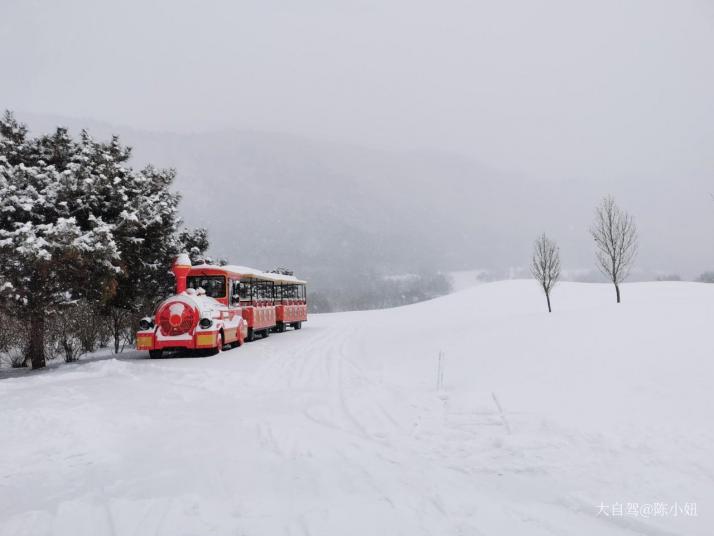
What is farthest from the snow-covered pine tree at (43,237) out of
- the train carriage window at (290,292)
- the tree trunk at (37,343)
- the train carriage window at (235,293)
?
the train carriage window at (290,292)

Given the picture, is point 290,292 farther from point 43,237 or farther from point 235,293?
point 43,237

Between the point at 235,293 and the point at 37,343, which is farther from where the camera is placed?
the point at 235,293

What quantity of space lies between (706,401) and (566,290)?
119 feet

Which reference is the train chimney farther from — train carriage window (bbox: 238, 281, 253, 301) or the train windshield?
train carriage window (bbox: 238, 281, 253, 301)

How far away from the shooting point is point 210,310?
15781 millimetres

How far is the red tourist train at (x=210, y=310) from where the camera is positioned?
15039mm

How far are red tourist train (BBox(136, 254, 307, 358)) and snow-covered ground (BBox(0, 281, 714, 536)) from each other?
392cm

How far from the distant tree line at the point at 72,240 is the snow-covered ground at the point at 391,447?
3.46 m

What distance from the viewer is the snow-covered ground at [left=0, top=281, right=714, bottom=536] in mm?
4000

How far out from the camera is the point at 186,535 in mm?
3734

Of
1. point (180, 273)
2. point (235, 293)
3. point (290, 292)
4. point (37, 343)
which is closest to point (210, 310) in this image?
point (180, 273)

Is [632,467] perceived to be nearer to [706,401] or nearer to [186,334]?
[706,401]

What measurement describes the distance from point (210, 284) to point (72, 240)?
5.77 m

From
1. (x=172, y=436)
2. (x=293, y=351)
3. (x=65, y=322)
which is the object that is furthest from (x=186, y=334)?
(x=172, y=436)
